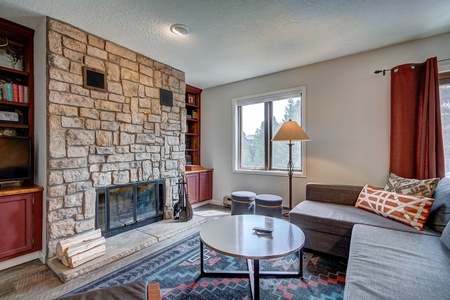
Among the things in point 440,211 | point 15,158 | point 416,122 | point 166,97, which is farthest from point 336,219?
point 15,158

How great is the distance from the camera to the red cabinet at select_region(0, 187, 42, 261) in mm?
2004

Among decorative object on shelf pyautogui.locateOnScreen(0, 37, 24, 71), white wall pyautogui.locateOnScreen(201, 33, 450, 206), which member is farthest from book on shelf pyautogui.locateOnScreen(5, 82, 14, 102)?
white wall pyautogui.locateOnScreen(201, 33, 450, 206)

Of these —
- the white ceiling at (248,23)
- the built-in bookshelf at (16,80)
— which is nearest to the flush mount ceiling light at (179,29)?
the white ceiling at (248,23)

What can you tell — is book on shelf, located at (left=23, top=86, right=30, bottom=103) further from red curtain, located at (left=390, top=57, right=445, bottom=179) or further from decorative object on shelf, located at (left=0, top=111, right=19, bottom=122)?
red curtain, located at (left=390, top=57, right=445, bottom=179)

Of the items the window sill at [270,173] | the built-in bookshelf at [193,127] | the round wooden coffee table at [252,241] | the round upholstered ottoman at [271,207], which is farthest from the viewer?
the built-in bookshelf at [193,127]

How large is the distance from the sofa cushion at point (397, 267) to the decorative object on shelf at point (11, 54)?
3.66 metres

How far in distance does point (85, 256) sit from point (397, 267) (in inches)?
100

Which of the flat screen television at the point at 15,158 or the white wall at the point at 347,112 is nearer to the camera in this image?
the flat screen television at the point at 15,158

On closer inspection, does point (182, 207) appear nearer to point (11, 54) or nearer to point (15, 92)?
point (15, 92)

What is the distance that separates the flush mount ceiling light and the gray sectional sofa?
2390 mm

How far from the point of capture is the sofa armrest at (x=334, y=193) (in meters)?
2.59

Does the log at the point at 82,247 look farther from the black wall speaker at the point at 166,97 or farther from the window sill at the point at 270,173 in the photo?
the window sill at the point at 270,173

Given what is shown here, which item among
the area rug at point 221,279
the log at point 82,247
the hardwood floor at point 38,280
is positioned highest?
the log at point 82,247

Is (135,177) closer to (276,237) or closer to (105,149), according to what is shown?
(105,149)
